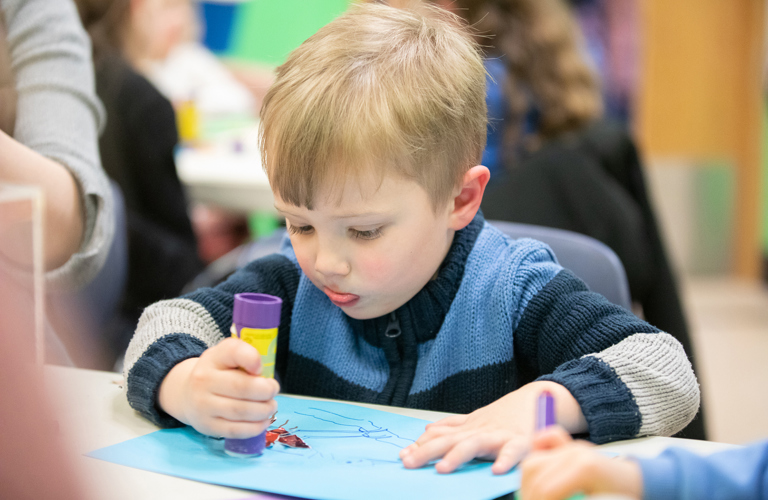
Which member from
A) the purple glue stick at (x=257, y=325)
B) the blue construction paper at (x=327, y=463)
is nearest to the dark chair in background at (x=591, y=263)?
the blue construction paper at (x=327, y=463)

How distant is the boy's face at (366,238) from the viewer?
0.69m

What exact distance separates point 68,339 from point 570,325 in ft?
2.20

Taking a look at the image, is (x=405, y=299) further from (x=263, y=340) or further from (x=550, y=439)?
(x=550, y=439)

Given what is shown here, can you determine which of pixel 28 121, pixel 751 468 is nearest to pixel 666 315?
pixel 751 468

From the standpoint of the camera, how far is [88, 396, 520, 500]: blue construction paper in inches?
21.1

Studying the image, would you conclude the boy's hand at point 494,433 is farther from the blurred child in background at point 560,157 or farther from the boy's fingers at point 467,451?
the blurred child in background at point 560,157

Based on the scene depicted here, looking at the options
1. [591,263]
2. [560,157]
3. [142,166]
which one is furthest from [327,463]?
[142,166]

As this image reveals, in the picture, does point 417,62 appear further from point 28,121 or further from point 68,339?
point 68,339

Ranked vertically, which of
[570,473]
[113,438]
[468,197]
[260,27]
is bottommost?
[113,438]

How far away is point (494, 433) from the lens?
0.60 metres

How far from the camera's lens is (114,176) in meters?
1.76

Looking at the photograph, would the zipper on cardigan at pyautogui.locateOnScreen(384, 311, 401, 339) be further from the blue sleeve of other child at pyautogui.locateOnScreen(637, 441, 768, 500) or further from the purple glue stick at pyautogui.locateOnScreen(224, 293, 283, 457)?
the blue sleeve of other child at pyautogui.locateOnScreen(637, 441, 768, 500)

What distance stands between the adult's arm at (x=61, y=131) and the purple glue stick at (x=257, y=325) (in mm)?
388

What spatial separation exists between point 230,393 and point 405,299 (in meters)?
0.28
